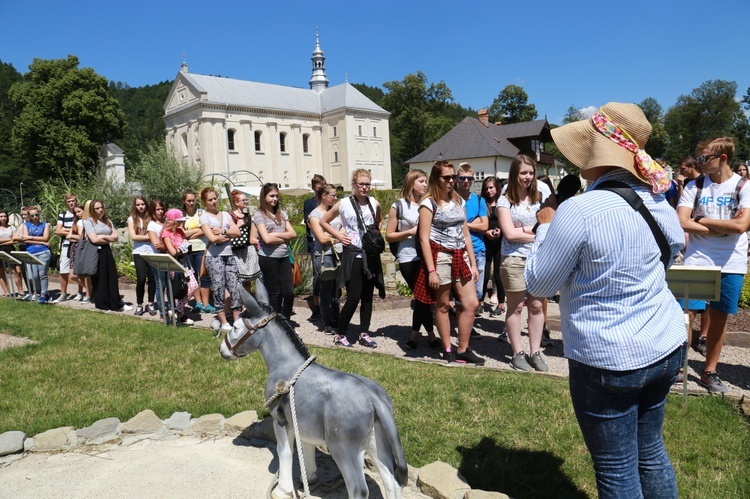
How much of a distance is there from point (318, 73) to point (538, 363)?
8446 centimetres

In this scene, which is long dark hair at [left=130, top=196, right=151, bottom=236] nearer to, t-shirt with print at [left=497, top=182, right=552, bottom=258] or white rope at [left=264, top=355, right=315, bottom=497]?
t-shirt with print at [left=497, top=182, right=552, bottom=258]

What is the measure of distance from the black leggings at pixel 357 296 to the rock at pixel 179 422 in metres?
2.84

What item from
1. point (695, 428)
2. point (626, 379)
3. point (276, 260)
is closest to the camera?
point (626, 379)

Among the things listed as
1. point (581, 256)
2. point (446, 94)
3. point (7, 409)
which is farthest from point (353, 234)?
point (446, 94)

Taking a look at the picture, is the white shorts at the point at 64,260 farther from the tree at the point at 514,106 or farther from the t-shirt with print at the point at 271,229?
the tree at the point at 514,106

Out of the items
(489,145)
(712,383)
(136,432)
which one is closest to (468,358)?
(712,383)

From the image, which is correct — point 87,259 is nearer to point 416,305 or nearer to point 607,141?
point 416,305

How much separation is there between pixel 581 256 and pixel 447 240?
3705 millimetres

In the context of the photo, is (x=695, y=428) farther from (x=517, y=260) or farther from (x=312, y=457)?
(x=312, y=457)

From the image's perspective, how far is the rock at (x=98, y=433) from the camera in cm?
455

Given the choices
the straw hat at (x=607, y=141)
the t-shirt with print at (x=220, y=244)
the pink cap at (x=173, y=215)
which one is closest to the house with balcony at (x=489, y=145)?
the pink cap at (x=173, y=215)

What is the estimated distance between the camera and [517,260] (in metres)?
6.00

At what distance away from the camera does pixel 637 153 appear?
2.42 metres

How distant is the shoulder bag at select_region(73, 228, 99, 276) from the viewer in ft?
34.7
